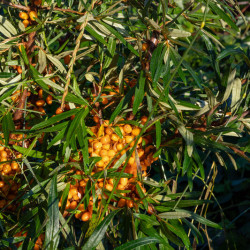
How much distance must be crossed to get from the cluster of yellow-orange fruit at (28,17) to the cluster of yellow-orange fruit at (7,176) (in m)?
0.35

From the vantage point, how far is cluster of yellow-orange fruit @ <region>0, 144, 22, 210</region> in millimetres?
890

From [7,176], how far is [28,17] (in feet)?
1.43

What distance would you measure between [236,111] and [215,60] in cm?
15

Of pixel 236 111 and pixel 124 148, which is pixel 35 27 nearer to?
pixel 124 148

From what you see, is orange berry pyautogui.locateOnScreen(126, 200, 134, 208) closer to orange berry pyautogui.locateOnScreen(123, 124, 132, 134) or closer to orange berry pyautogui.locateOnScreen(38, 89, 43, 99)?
orange berry pyautogui.locateOnScreen(123, 124, 132, 134)

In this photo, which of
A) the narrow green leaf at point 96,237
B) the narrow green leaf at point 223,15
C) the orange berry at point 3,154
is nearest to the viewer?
the narrow green leaf at point 96,237

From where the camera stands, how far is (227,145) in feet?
2.73

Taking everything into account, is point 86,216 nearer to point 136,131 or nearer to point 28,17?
point 136,131

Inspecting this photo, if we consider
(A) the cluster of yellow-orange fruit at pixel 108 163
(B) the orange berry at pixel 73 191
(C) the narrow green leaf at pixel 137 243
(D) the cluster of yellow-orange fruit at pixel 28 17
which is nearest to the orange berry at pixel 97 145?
(A) the cluster of yellow-orange fruit at pixel 108 163

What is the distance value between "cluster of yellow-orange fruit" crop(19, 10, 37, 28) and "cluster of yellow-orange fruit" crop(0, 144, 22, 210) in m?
0.35

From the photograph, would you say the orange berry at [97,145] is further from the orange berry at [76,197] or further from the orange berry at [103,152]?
the orange berry at [76,197]

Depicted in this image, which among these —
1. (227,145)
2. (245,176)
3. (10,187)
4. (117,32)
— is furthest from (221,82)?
(245,176)

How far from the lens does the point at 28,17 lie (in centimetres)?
87

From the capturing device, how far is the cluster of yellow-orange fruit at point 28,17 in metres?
0.84
